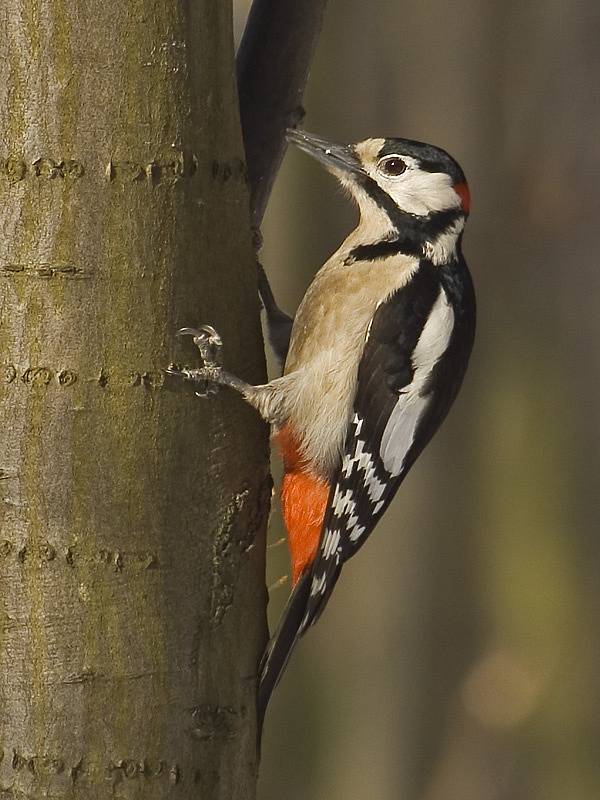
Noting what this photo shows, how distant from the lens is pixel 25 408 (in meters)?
1.67

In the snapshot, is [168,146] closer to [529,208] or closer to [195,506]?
[195,506]

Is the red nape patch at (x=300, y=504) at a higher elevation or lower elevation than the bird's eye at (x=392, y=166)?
lower

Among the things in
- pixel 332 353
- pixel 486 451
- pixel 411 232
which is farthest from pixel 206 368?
pixel 486 451

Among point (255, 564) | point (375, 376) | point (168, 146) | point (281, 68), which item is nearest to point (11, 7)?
point (168, 146)

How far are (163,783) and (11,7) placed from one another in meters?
1.07

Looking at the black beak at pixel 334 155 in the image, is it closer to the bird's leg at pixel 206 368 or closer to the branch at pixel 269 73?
the branch at pixel 269 73

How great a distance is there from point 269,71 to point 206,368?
694mm

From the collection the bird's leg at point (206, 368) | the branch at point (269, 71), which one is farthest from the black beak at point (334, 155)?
the bird's leg at point (206, 368)

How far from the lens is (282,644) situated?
204 centimetres

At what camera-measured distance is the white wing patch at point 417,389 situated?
2.43 meters

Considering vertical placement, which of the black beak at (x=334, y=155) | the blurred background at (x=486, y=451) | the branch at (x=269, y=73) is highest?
the branch at (x=269, y=73)

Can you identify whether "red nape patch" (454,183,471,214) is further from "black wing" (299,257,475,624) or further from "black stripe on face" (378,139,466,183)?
"black wing" (299,257,475,624)

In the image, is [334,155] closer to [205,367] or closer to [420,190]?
[420,190]

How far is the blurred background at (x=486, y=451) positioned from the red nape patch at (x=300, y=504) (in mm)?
2121
